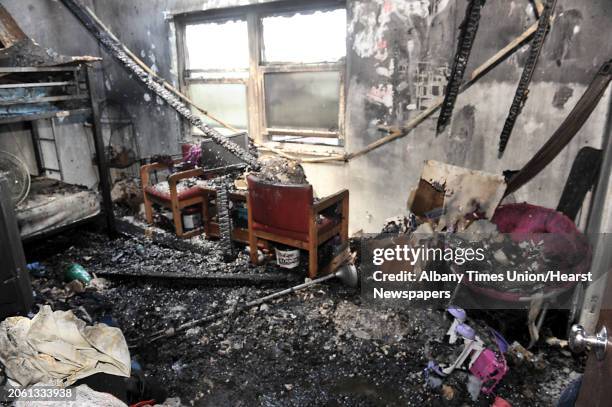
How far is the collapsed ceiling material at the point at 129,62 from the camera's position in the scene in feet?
16.0

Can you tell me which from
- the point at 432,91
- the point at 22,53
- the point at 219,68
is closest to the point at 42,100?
the point at 22,53

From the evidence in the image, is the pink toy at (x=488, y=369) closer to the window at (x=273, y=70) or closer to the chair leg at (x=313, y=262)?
the chair leg at (x=313, y=262)

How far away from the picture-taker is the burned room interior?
251 centimetres

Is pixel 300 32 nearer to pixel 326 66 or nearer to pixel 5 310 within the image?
pixel 326 66

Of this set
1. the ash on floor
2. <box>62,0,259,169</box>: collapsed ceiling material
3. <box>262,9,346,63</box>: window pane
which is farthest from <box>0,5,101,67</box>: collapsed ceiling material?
the ash on floor

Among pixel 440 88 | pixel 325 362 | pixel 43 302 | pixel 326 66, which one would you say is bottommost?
pixel 325 362

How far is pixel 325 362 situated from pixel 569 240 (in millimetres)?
2016

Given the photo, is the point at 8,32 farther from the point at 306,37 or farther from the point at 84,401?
the point at 84,401

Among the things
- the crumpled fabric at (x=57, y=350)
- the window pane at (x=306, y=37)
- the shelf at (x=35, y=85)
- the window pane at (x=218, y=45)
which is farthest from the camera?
the window pane at (x=218, y=45)

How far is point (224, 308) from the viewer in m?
3.36

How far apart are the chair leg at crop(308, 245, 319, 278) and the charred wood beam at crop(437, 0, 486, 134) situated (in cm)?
168

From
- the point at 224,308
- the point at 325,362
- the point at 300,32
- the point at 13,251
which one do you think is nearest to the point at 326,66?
the point at 300,32

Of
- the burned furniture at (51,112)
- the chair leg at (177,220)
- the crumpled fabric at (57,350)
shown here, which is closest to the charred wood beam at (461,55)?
the chair leg at (177,220)

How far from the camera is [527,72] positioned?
125 inches
